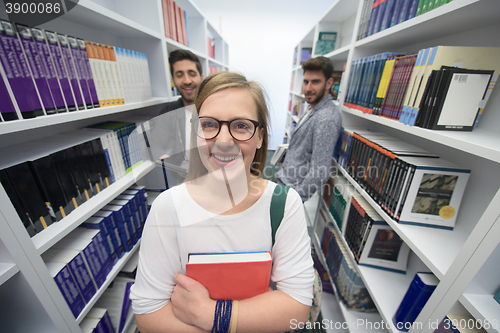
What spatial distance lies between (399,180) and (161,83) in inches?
66.6

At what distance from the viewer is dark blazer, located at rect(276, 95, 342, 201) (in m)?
1.33

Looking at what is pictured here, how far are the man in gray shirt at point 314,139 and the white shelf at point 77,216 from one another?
Answer: 1068 mm

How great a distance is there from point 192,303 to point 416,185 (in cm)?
96

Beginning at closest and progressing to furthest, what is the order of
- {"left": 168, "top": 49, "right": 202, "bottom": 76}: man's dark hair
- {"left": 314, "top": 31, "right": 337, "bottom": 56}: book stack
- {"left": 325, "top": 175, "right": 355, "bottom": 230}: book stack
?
{"left": 325, "top": 175, "right": 355, "bottom": 230}: book stack, {"left": 168, "top": 49, "right": 202, "bottom": 76}: man's dark hair, {"left": 314, "top": 31, "right": 337, "bottom": 56}: book stack

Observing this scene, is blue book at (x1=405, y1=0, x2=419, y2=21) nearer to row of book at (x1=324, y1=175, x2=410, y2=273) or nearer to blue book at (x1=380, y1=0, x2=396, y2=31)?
blue book at (x1=380, y1=0, x2=396, y2=31)

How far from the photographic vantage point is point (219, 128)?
0.55 m

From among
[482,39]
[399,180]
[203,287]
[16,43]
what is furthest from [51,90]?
[482,39]

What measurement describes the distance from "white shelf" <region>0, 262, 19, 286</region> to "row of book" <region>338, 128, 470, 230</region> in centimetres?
143

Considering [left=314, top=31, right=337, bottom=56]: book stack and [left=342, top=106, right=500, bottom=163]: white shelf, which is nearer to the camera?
[left=342, top=106, right=500, bottom=163]: white shelf

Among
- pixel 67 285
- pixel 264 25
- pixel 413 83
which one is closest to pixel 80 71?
pixel 67 285

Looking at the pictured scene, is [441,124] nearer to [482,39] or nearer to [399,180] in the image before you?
[399,180]

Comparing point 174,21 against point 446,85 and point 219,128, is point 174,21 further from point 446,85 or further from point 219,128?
point 446,85

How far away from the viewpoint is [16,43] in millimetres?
597

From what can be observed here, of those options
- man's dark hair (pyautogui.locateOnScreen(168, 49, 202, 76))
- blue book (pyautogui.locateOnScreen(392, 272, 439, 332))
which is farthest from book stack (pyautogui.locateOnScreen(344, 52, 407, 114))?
man's dark hair (pyautogui.locateOnScreen(168, 49, 202, 76))
